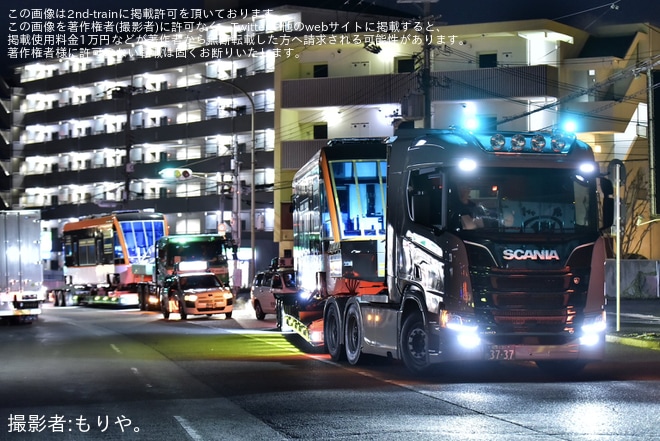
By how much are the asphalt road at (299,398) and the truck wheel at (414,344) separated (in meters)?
0.31

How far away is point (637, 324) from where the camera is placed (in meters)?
30.8

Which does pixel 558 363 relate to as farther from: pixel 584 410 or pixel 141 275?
pixel 141 275

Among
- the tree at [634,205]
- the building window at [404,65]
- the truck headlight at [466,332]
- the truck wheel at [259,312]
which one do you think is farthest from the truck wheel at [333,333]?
the building window at [404,65]

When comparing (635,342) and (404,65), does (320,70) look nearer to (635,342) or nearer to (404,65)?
(404,65)

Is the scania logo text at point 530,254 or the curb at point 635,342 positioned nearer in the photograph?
the scania logo text at point 530,254

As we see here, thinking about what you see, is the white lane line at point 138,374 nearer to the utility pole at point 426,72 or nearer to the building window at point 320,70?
the utility pole at point 426,72

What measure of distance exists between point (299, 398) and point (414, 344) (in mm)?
3575

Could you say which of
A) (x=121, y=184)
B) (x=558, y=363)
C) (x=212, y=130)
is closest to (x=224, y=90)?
(x=212, y=130)

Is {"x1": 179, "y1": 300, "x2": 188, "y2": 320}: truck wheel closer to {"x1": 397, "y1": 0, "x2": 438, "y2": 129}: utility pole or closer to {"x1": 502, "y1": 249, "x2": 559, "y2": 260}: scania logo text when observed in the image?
{"x1": 397, "y1": 0, "x2": 438, "y2": 129}: utility pole

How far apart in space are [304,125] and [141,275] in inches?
769

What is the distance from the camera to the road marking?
466 inches

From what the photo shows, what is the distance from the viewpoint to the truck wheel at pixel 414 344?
18.0 m

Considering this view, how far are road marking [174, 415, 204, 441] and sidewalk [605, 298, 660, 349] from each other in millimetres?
13342

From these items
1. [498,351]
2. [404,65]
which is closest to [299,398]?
[498,351]
